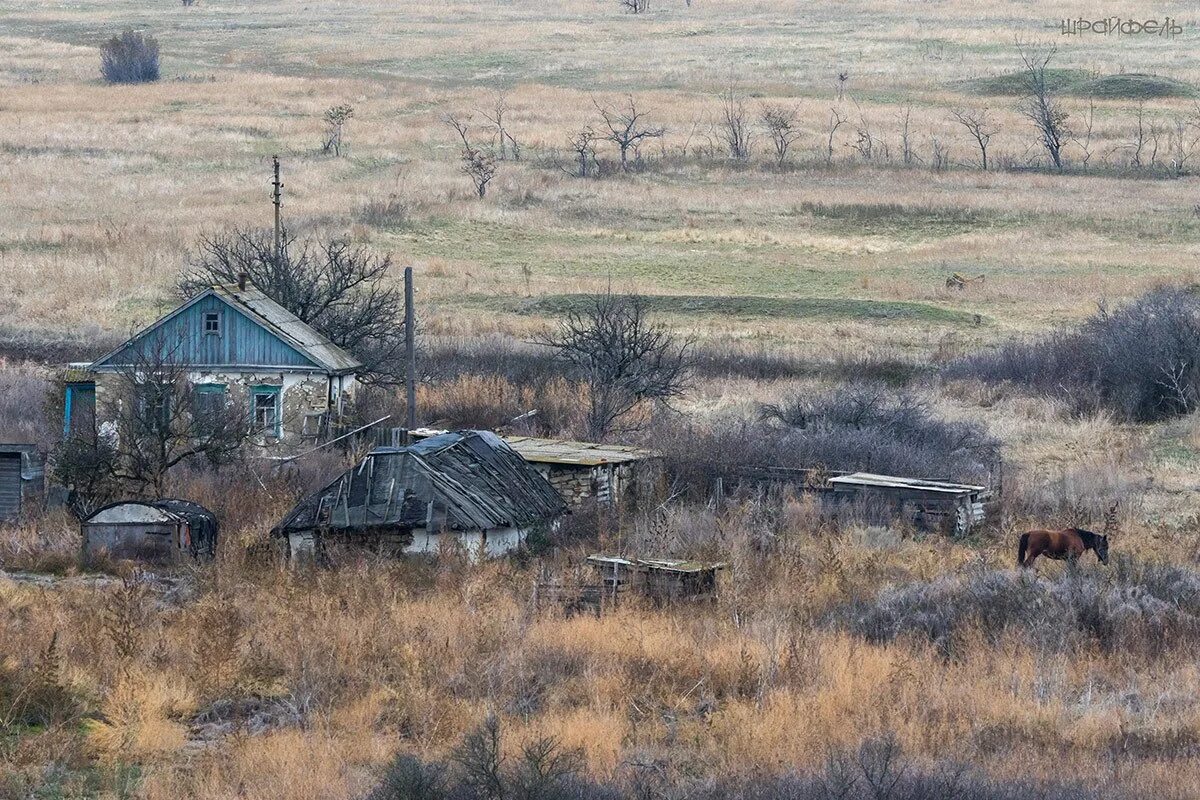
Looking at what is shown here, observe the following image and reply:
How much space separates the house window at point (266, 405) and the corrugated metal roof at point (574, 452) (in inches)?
170

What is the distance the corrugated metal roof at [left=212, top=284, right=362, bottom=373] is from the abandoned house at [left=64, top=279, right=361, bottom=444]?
0.02 metres

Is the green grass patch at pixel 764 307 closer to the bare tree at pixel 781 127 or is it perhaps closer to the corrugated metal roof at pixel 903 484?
the corrugated metal roof at pixel 903 484

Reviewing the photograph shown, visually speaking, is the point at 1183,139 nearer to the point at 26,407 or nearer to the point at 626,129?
the point at 626,129

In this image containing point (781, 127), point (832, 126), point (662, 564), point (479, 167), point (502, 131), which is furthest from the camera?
point (832, 126)

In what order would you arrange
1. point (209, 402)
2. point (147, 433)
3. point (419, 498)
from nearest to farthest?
point (419, 498)
point (147, 433)
point (209, 402)

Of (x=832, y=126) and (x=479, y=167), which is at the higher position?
(x=832, y=126)

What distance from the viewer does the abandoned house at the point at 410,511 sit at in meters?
19.3

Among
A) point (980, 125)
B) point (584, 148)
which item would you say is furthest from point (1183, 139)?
point (584, 148)

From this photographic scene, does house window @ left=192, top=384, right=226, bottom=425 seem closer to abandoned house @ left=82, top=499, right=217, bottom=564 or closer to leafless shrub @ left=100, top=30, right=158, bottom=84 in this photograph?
abandoned house @ left=82, top=499, right=217, bottom=564

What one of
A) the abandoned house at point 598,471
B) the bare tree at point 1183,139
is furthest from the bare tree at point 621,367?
the bare tree at point 1183,139

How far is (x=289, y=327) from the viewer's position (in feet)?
92.4

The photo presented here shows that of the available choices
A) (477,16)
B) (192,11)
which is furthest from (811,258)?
(192,11)

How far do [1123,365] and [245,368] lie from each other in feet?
49.3

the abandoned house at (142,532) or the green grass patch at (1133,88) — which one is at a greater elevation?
the green grass patch at (1133,88)
